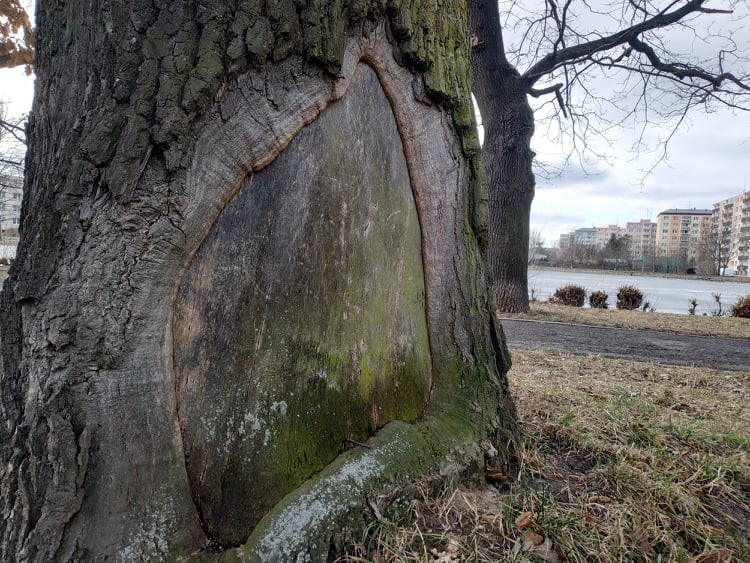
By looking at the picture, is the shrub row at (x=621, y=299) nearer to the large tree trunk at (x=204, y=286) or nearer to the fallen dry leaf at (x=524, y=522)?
the fallen dry leaf at (x=524, y=522)

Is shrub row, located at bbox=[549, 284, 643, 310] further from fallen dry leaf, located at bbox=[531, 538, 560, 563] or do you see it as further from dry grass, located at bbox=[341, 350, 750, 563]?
fallen dry leaf, located at bbox=[531, 538, 560, 563]

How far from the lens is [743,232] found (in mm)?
79188

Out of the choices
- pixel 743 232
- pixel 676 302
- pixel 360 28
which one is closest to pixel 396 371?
pixel 360 28

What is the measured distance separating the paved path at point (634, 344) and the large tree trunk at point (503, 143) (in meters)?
1.73

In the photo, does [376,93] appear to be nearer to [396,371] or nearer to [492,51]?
[396,371]

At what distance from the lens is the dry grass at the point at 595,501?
1.48 meters

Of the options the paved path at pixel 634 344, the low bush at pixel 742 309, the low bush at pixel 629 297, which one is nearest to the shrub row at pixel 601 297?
the low bush at pixel 629 297

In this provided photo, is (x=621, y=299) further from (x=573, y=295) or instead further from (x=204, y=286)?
(x=204, y=286)

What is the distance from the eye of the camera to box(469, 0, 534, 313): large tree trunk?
33.1 ft

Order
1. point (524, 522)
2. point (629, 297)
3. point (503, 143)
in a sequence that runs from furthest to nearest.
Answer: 1. point (629, 297)
2. point (503, 143)
3. point (524, 522)

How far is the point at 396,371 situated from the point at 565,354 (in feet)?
16.3

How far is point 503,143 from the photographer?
33.4 ft

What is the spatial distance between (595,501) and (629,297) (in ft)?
50.7

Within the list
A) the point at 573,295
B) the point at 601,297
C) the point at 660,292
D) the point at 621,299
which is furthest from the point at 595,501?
the point at 660,292
